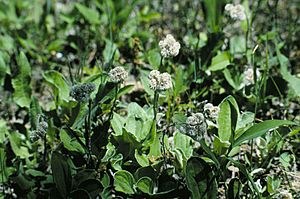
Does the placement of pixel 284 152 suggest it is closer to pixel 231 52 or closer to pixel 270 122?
pixel 270 122

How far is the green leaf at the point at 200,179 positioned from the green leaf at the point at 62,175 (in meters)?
0.47

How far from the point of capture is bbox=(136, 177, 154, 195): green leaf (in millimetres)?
2150

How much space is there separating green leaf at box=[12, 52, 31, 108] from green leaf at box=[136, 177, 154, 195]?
0.98 meters

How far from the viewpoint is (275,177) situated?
225cm

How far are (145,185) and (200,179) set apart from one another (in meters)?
0.22

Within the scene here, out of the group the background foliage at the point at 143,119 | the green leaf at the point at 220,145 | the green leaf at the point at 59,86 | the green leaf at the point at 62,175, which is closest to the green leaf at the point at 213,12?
the background foliage at the point at 143,119

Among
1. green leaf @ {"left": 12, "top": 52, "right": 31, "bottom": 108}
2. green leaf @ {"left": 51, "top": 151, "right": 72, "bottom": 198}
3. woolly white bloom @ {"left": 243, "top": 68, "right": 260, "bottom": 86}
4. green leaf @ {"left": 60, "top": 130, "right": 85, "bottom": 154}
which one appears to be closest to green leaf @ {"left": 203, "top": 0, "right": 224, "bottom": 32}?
woolly white bloom @ {"left": 243, "top": 68, "right": 260, "bottom": 86}

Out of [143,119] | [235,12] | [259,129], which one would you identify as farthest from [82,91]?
[235,12]

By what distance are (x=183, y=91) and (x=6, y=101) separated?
0.96 meters

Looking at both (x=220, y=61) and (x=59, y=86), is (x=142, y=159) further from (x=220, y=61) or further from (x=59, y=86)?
(x=220, y=61)

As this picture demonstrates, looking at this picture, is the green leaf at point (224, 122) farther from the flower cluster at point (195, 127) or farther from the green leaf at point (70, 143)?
the green leaf at point (70, 143)

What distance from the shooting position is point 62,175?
7.20ft

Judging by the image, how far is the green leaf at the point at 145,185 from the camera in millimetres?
2150

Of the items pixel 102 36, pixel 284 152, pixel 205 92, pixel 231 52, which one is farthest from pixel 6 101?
pixel 284 152
